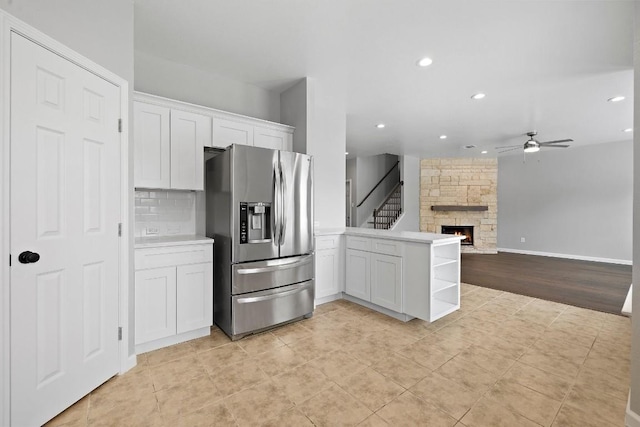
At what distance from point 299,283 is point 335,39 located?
250 cm

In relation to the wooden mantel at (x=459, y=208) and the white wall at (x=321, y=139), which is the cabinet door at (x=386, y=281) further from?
the wooden mantel at (x=459, y=208)

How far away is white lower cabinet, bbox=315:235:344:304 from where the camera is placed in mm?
3627

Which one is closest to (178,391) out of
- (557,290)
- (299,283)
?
(299,283)

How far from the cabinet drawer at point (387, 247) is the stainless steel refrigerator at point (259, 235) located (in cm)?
83

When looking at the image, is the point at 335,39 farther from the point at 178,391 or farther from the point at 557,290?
the point at 557,290

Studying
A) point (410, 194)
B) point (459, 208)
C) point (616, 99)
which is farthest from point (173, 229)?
point (459, 208)

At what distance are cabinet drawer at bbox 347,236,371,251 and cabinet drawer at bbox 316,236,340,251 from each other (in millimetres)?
162

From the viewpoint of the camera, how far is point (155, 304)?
2.44m

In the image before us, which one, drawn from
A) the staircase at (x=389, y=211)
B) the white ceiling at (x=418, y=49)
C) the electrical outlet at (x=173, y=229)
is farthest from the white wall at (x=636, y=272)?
the staircase at (x=389, y=211)

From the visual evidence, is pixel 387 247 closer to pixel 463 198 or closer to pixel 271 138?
pixel 271 138

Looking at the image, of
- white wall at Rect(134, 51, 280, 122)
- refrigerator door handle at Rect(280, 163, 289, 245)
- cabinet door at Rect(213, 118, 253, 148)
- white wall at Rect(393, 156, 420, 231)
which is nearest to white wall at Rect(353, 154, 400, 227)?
white wall at Rect(393, 156, 420, 231)

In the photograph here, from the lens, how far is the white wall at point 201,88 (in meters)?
2.97

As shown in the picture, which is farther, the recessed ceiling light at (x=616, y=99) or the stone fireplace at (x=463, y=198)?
the stone fireplace at (x=463, y=198)

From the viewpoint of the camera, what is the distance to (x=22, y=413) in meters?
1.52
